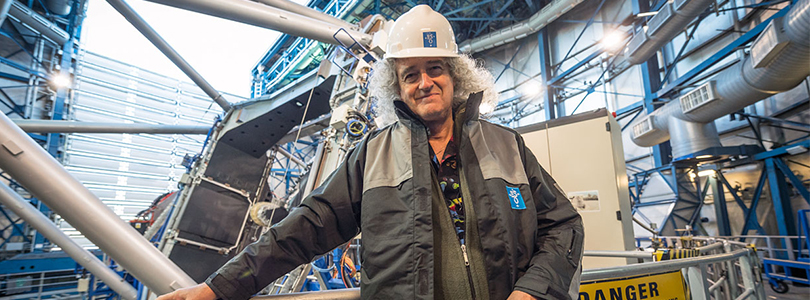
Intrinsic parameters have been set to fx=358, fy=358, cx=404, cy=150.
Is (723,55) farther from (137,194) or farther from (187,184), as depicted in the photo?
(137,194)

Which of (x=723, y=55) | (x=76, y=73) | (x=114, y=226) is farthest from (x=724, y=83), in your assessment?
(x=76, y=73)

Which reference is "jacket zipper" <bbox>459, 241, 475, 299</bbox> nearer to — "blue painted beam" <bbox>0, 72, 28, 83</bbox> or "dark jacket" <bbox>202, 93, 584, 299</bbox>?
"dark jacket" <bbox>202, 93, 584, 299</bbox>

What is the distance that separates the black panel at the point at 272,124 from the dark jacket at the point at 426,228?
3966mm

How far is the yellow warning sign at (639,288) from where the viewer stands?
1.60 metres

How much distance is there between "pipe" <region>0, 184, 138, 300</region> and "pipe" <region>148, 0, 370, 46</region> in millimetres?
1625

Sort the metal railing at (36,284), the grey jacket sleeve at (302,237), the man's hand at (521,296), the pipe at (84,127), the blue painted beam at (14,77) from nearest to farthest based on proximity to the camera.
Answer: the man's hand at (521,296)
the grey jacket sleeve at (302,237)
the pipe at (84,127)
the metal railing at (36,284)
the blue painted beam at (14,77)

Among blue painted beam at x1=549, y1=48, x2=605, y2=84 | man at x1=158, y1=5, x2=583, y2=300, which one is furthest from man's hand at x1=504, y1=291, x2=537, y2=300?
blue painted beam at x1=549, y1=48, x2=605, y2=84

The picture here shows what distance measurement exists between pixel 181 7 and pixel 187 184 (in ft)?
10.7

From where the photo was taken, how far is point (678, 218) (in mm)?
9555

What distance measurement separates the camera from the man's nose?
4.66ft

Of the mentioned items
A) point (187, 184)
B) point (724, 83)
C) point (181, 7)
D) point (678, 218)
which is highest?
point (724, 83)

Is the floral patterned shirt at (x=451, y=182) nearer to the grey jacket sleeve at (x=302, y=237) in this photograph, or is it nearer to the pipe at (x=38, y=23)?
the grey jacket sleeve at (x=302, y=237)

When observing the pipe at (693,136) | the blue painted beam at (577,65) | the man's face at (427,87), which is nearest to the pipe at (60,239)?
the man's face at (427,87)

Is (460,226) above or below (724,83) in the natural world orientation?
below
